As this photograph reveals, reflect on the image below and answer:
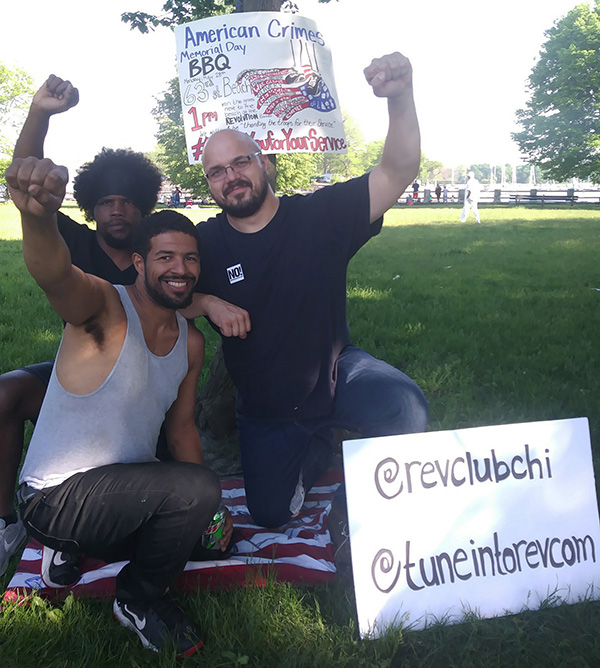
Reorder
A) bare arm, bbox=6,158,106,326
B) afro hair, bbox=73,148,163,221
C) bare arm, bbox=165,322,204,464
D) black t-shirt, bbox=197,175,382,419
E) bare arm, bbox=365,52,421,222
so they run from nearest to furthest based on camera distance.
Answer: bare arm, bbox=6,158,106,326
bare arm, bbox=365,52,421,222
bare arm, bbox=165,322,204,464
black t-shirt, bbox=197,175,382,419
afro hair, bbox=73,148,163,221

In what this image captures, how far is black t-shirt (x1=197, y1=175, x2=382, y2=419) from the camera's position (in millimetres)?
3027

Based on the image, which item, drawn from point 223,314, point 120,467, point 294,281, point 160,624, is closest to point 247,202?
point 294,281

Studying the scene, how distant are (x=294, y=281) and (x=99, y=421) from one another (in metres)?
1.16

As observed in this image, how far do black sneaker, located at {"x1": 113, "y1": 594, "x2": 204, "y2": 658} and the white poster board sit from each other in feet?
7.49

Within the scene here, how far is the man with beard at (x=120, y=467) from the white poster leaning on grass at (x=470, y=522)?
2.18 feet

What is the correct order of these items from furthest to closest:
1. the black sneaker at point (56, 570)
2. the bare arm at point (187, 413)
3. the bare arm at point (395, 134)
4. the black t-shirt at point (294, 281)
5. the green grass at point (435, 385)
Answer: the black t-shirt at point (294, 281) < the bare arm at point (187, 413) < the black sneaker at point (56, 570) < the bare arm at point (395, 134) < the green grass at point (435, 385)

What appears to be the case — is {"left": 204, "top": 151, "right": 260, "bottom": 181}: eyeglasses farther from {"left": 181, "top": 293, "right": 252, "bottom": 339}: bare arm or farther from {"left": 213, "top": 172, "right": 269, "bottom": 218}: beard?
{"left": 181, "top": 293, "right": 252, "bottom": 339}: bare arm

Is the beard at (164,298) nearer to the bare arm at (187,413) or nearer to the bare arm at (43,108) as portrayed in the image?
the bare arm at (187,413)

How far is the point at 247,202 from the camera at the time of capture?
9.84 feet

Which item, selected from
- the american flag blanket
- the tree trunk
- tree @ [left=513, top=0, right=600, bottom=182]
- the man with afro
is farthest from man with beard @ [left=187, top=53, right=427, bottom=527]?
tree @ [left=513, top=0, right=600, bottom=182]

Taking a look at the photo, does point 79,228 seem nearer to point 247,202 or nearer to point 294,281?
point 247,202

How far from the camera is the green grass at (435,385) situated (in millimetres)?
2236

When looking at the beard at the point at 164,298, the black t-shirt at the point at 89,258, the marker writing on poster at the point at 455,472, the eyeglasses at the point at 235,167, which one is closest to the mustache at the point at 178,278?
the beard at the point at 164,298

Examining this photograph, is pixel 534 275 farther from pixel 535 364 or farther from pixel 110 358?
pixel 110 358
